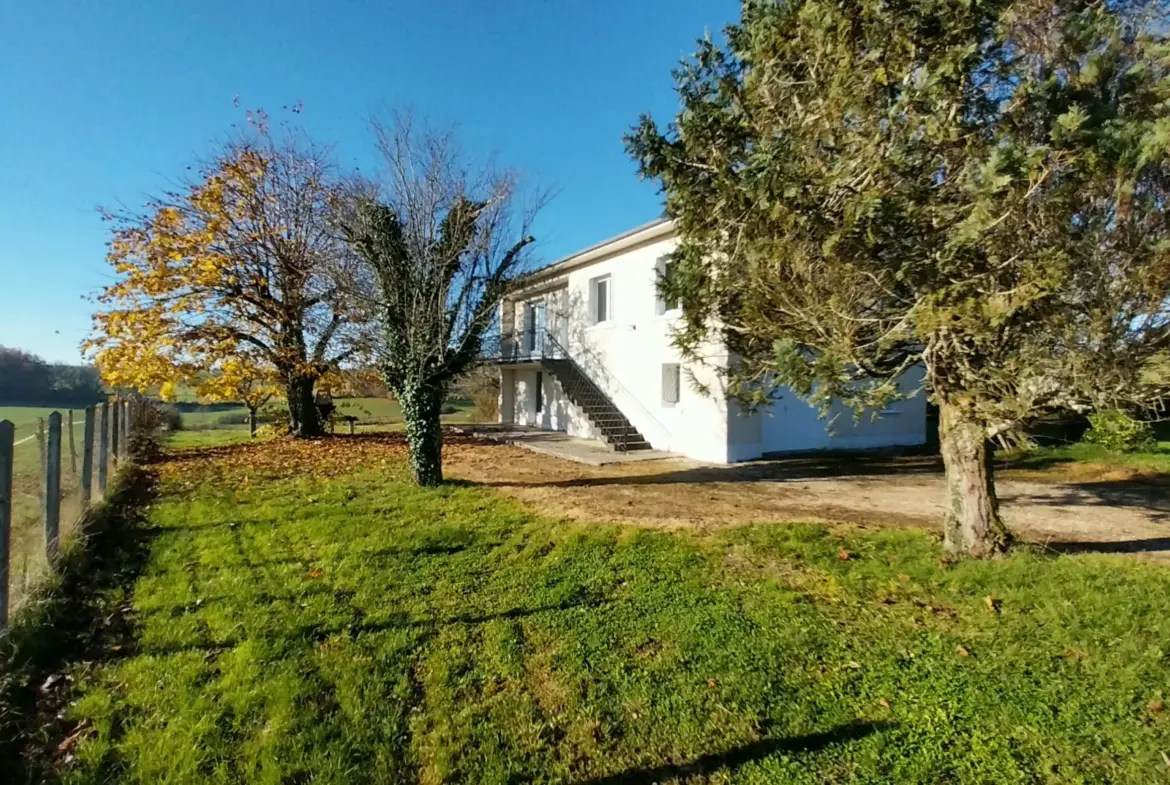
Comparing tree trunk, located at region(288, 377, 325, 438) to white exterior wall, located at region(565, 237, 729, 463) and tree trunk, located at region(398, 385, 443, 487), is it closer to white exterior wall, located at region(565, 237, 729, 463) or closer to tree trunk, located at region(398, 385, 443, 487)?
white exterior wall, located at region(565, 237, 729, 463)

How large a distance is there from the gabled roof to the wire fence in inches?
284

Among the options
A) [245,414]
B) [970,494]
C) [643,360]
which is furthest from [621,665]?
[245,414]

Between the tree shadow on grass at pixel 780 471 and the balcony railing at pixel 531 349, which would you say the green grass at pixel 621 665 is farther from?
the balcony railing at pixel 531 349

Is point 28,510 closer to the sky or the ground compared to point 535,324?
closer to the ground

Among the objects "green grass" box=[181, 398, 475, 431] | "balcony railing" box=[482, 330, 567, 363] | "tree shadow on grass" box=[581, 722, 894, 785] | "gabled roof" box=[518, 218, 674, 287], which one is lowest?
"tree shadow on grass" box=[581, 722, 894, 785]

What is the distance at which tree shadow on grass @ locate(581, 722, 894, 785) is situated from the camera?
3.01 meters

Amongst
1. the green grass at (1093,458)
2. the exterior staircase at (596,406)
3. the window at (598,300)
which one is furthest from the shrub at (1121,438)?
the window at (598,300)

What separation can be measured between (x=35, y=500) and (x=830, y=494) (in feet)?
33.2

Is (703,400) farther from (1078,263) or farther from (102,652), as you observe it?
(102,652)

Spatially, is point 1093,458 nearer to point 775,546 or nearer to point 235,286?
point 775,546

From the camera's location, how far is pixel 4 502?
152 inches

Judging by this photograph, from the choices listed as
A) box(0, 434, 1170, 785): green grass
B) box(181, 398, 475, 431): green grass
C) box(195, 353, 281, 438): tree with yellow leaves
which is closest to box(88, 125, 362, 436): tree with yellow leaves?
box(195, 353, 281, 438): tree with yellow leaves

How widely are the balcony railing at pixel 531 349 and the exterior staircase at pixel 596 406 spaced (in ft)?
1.42

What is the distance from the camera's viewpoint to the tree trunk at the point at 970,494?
5.70 m
